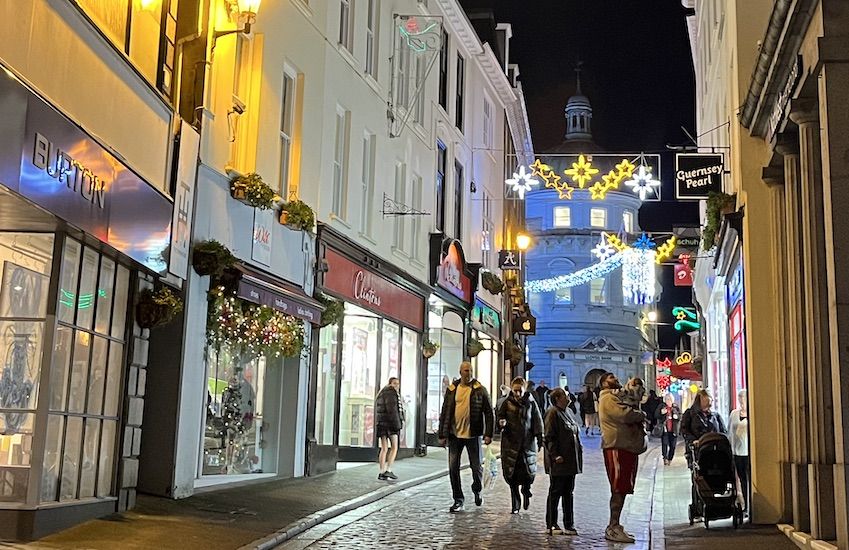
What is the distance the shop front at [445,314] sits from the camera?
26641 millimetres

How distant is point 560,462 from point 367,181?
1082cm

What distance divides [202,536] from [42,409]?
2119mm

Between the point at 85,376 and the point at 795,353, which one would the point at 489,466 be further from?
the point at 85,376

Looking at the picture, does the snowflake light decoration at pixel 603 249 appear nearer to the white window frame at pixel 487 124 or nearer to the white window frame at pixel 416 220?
the white window frame at pixel 487 124

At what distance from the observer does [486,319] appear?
34.2 meters

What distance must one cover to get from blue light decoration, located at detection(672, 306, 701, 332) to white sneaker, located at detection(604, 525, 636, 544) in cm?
2516

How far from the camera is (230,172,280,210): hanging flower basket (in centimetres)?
1477

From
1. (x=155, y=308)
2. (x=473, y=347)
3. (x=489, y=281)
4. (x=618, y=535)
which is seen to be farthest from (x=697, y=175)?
(x=489, y=281)

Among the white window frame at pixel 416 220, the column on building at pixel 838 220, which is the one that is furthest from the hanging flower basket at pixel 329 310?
the column on building at pixel 838 220

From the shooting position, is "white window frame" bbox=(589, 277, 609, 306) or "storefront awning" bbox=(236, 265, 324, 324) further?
"white window frame" bbox=(589, 277, 609, 306)

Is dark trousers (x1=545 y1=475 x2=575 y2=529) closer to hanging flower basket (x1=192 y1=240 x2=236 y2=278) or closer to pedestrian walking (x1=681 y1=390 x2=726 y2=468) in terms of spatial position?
pedestrian walking (x1=681 y1=390 x2=726 y2=468)

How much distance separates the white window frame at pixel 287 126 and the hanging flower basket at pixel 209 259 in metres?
3.34

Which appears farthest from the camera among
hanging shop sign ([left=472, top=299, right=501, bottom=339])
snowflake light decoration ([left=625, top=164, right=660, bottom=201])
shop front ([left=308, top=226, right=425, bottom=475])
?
hanging shop sign ([left=472, top=299, right=501, bottom=339])

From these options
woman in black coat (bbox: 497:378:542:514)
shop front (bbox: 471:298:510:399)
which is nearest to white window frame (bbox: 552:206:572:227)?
shop front (bbox: 471:298:510:399)
